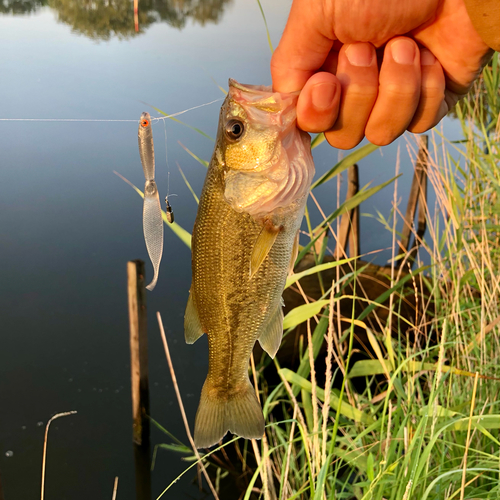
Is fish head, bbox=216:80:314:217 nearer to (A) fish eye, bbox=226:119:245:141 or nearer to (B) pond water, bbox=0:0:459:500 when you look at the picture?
(A) fish eye, bbox=226:119:245:141

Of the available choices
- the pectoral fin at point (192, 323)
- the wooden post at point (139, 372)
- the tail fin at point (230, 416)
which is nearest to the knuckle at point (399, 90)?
the pectoral fin at point (192, 323)

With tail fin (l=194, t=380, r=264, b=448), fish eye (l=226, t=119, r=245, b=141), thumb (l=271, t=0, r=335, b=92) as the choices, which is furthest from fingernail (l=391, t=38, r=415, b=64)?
tail fin (l=194, t=380, r=264, b=448)

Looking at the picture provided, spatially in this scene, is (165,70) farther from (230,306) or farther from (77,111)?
(230,306)

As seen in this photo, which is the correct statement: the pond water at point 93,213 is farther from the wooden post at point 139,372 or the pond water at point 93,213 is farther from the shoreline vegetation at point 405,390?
the shoreline vegetation at point 405,390

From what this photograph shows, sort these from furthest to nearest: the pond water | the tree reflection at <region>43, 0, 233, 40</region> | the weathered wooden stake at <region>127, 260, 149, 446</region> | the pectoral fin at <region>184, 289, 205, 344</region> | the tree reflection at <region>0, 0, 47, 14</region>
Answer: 1. the tree reflection at <region>0, 0, 47, 14</region>
2. the tree reflection at <region>43, 0, 233, 40</region>
3. the pond water
4. the weathered wooden stake at <region>127, 260, 149, 446</region>
5. the pectoral fin at <region>184, 289, 205, 344</region>

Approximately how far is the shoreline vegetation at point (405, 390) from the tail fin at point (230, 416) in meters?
0.08

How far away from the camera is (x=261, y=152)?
1.18m

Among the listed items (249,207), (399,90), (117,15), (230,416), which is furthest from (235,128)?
(117,15)

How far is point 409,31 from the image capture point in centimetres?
126

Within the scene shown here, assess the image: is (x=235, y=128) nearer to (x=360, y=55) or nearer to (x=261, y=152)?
(x=261, y=152)

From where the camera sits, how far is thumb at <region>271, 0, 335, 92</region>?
114 centimetres

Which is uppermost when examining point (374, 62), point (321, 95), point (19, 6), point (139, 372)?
point (19, 6)

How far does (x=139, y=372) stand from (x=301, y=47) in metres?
3.40

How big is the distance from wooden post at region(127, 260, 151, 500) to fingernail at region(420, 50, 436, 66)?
2825mm
